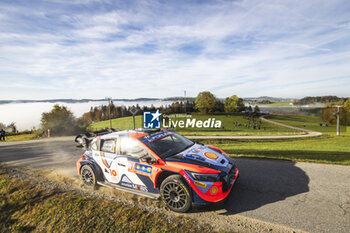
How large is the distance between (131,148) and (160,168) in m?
1.14

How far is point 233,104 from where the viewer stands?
86.8m

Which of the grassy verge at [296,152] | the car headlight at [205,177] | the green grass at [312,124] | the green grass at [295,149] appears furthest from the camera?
the green grass at [312,124]

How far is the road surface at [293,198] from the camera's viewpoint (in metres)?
3.53

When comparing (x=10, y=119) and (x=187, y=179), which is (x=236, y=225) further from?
(x=10, y=119)

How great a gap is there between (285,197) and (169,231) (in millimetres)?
3086

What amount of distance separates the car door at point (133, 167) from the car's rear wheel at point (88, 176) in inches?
48.4

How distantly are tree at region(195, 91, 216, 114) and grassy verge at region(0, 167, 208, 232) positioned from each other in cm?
6818

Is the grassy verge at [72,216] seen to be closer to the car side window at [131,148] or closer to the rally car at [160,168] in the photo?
the rally car at [160,168]

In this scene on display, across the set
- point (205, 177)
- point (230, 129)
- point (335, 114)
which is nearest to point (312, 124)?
point (335, 114)

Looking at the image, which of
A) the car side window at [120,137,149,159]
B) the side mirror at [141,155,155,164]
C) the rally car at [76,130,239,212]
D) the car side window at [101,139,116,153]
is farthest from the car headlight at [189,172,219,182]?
the car side window at [101,139,116,153]

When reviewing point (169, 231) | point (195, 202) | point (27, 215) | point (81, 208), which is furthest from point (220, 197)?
point (27, 215)

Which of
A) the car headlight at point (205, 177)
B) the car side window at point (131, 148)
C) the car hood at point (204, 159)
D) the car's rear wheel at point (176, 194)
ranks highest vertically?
the car side window at point (131, 148)

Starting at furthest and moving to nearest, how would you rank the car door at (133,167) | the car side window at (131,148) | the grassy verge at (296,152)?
the grassy verge at (296,152), the car side window at (131,148), the car door at (133,167)

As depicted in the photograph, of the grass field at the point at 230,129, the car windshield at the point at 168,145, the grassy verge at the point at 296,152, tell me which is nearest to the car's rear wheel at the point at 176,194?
the car windshield at the point at 168,145
